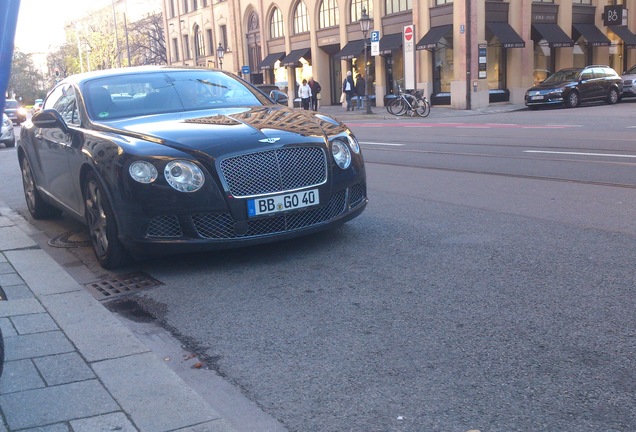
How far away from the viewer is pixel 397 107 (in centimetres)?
2980

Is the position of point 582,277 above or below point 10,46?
below

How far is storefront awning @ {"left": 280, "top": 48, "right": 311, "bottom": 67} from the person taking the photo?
43.6 metres

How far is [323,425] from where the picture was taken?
2926mm

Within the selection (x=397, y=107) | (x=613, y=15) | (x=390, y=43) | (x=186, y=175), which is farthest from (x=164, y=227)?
(x=613, y=15)

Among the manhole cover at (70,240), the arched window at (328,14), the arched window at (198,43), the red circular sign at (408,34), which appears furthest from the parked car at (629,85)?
the arched window at (198,43)

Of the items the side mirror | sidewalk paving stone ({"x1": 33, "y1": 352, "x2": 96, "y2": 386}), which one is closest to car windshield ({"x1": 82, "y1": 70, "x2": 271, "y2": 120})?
the side mirror

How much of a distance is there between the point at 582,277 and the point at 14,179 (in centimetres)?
1021

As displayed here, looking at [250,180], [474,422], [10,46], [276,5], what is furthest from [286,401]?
[276,5]

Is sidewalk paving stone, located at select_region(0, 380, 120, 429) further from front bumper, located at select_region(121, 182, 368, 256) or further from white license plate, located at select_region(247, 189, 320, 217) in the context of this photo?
white license plate, located at select_region(247, 189, 320, 217)

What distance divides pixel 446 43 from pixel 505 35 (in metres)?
2.64

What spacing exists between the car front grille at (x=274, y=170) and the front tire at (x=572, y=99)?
84.7ft

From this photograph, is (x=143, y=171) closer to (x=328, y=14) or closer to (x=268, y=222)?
(x=268, y=222)

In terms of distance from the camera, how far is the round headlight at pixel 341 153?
5.65 metres

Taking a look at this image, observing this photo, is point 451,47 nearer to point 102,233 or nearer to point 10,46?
point 102,233
